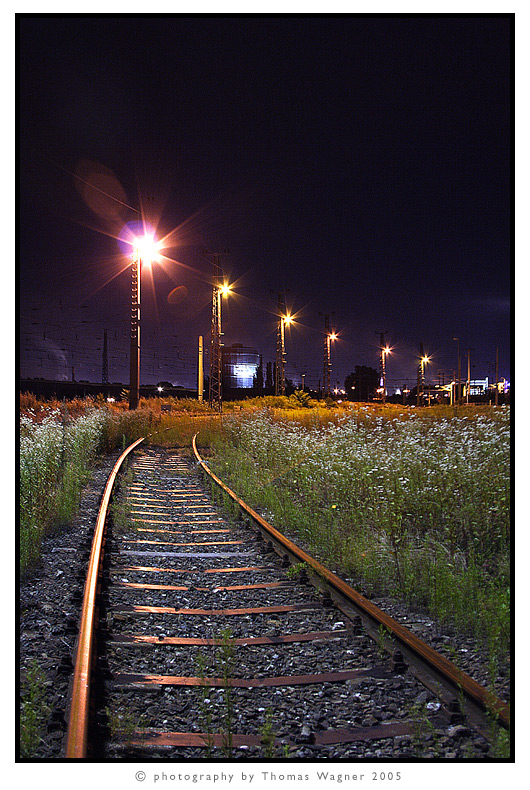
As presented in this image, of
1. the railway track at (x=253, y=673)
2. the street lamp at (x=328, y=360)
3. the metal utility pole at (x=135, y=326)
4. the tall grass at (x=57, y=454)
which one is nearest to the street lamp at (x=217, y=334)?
the street lamp at (x=328, y=360)

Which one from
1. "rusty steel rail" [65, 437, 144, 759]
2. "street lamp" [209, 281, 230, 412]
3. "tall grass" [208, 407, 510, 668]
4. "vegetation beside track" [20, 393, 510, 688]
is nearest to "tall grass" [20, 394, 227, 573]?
"vegetation beside track" [20, 393, 510, 688]

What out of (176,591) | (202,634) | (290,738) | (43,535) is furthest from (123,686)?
(43,535)

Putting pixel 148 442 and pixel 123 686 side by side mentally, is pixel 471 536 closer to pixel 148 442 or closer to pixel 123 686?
pixel 123 686

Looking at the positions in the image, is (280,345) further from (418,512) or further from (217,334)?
(418,512)

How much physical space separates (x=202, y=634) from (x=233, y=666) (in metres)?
0.55

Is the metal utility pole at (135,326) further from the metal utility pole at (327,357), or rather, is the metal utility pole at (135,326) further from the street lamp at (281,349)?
the metal utility pole at (327,357)

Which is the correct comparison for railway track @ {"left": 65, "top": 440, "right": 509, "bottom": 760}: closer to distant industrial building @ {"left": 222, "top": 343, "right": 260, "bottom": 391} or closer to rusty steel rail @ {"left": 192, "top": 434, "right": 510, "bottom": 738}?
rusty steel rail @ {"left": 192, "top": 434, "right": 510, "bottom": 738}

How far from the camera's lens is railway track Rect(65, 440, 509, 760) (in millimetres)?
2291

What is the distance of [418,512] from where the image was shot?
5.34m

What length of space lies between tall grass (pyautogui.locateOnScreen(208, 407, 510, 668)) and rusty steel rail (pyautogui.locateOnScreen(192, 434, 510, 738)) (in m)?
0.35

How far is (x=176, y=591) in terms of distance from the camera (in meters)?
4.32

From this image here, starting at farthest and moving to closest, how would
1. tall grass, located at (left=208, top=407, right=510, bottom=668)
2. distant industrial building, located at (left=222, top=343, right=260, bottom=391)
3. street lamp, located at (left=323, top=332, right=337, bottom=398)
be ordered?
1. distant industrial building, located at (left=222, top=343, right=260, bottom=391)
2. street lamp, located at (left=323, top=332, right=337, bottom=398)
3. tall grass, located at (left=208, top=407, right=510, bottom=668)

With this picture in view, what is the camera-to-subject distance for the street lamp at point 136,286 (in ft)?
53.3

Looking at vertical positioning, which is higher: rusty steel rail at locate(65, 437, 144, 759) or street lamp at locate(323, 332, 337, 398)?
street lamp at locate(323, 332, 337, 398)
